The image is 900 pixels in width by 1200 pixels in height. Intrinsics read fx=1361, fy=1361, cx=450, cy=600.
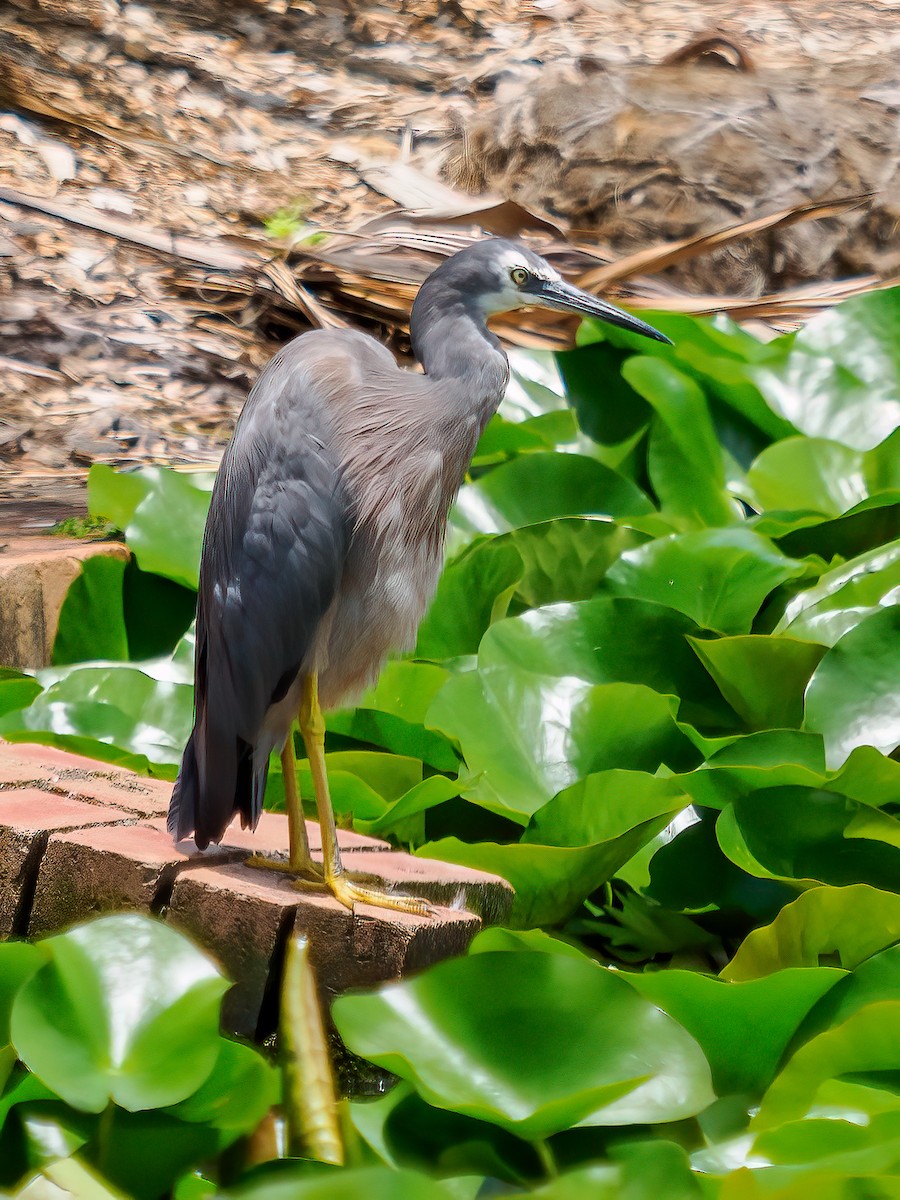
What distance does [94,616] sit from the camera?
264 cm

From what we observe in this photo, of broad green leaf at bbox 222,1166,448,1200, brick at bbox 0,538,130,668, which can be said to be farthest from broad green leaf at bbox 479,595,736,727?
broad green leaf at bbox 222,1166,448,1200

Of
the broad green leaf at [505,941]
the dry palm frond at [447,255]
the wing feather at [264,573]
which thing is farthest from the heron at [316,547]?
the dry palm frond at [447,255]

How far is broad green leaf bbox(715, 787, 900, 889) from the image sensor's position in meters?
1.90

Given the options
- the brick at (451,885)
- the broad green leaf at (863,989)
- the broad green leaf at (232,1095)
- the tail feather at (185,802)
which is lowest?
the brick at (451,885)

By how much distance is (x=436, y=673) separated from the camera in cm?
233

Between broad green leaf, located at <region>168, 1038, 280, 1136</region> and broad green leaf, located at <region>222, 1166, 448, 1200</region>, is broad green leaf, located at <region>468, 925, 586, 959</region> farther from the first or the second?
broad green leaf, located at <region>222, 1166, 448, 1200</region>

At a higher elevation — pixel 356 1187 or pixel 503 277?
pixel 503 277

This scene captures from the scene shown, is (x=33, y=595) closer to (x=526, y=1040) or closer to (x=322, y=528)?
(x=322, y=528)

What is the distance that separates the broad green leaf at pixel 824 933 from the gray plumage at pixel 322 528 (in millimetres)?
696

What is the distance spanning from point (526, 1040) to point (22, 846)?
744 mm

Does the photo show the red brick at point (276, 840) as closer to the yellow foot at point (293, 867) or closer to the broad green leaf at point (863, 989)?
the yellow foot at point (293, 867)

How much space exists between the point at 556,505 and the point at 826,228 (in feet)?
7.31

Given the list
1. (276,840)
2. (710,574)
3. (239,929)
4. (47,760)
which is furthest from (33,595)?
(710,574)

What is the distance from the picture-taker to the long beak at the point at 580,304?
87.4 inches
